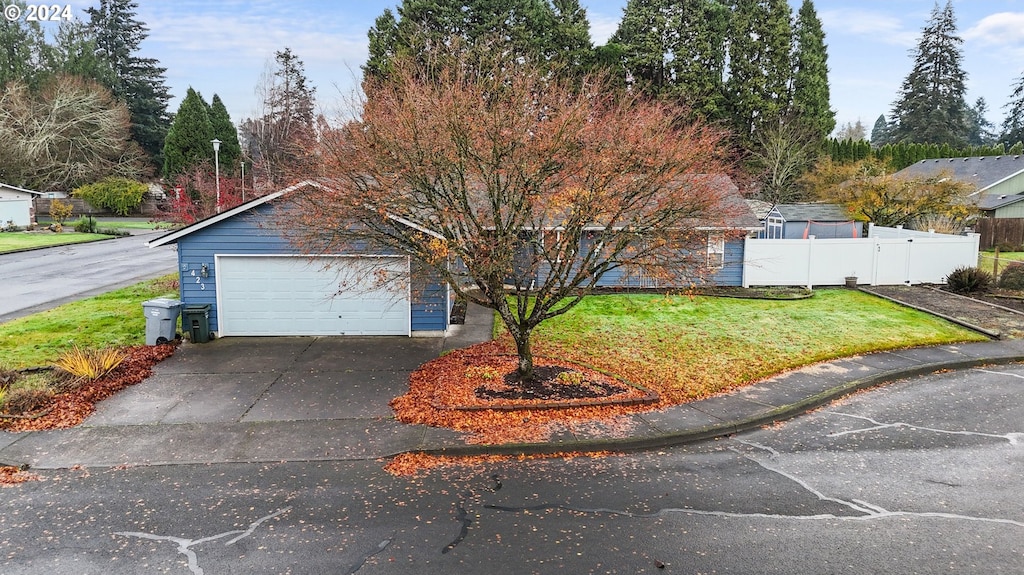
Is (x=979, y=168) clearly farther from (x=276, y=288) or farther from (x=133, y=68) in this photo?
(x=133, y=68)

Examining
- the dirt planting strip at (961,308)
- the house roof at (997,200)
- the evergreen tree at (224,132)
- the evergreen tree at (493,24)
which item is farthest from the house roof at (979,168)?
the evergreen tree at (224,132)

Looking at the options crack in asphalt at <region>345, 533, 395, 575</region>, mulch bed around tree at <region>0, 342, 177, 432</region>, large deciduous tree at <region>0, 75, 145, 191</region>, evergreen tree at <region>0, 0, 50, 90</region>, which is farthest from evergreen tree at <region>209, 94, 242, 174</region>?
crack in asphalt at <region>345, 533, 395, 575</region>

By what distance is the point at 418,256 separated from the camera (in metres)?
9.43

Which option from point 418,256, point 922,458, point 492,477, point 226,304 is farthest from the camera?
point 226,304

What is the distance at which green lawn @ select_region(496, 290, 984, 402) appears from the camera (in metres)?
11.0

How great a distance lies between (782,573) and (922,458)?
3.77m

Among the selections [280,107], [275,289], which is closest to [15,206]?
[280,107]

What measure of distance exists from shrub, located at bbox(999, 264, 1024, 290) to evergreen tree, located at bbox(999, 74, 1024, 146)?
59382mm

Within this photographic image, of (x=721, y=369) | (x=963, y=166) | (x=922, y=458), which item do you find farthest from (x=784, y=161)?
(x=922, y=458)

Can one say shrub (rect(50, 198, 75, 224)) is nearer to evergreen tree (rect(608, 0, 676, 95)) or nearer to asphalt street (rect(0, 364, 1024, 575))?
evergreen tree (rect(608, 0, 676, 95))

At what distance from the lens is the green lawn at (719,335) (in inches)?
432

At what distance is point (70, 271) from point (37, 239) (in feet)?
43.3

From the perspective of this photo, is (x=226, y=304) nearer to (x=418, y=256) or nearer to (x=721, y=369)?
(x=418, y=256)

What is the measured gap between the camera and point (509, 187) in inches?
363
